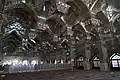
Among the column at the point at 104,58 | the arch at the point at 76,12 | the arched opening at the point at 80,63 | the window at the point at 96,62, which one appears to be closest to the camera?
the arch at the point at 76,12

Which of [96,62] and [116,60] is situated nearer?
[116,60]

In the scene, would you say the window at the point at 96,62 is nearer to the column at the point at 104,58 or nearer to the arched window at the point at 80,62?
the arched window at the point at 80,62

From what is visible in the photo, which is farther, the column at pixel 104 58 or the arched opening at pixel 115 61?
the arched opening at pixel 115 61

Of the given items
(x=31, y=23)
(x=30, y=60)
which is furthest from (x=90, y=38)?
(x=30, y=60)

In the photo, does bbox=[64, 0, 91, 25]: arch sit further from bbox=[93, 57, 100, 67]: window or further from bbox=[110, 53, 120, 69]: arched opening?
bbox=[93, 57, 100, 67]: window

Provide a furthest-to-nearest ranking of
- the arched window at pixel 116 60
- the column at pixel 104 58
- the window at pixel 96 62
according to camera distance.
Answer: the window at pixel 96 62
the arched window at pixel 116 60
the column at pixel 104 58

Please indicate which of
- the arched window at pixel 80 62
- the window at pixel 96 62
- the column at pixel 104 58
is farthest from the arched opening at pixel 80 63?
the column at pixel 104 58

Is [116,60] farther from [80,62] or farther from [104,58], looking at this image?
[80,62]

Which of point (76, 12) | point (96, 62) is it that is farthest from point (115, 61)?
point (76, 12)

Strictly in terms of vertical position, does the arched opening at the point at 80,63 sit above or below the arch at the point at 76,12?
below

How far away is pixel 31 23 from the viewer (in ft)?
75.7

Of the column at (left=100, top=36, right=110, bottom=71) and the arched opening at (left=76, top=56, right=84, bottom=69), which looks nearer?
the column at (left=100, top=36, right=110, bottom=71)

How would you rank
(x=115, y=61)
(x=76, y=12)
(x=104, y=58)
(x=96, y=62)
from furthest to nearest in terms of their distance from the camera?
(x=96, y=62) < (x=115, y=61) < (x=104, y=58) < (x=76, y=12)

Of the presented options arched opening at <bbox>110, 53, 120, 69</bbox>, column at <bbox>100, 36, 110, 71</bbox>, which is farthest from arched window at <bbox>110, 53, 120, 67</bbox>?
column at <bbox>100, 36, 110, 71</bbox>
